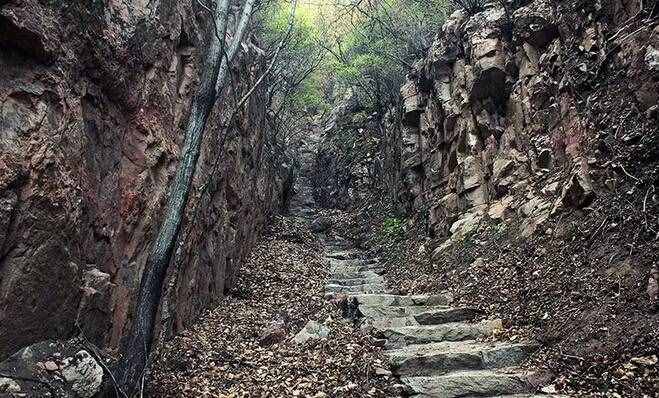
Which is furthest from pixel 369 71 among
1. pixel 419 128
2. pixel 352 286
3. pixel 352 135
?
pixel 352 286

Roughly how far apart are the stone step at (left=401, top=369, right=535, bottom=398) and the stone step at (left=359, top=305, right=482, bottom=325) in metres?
1.92

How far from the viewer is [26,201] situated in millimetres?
4207

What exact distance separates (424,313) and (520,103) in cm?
516

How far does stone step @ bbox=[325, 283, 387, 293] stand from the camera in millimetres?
10914

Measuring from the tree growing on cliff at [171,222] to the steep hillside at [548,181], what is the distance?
444cm

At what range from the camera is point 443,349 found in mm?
6254

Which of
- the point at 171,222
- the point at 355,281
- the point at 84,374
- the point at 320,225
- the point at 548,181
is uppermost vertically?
the point at 320,225

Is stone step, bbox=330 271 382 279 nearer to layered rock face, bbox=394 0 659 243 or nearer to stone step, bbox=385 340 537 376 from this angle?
layered rock face, bbox=394 0 659 243

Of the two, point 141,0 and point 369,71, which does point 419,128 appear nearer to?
point 369,71

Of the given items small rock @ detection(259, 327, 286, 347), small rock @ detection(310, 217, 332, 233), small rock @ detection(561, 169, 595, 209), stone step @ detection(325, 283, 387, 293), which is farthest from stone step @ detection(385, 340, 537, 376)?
small rock @ detection(310, 217, 332, 233)

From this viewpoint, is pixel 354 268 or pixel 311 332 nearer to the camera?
A: pixel 311 332

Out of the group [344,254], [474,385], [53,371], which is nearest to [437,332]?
[474,385]

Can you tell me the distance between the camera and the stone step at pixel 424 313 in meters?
7.38

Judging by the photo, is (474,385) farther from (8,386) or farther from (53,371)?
(8,386)
